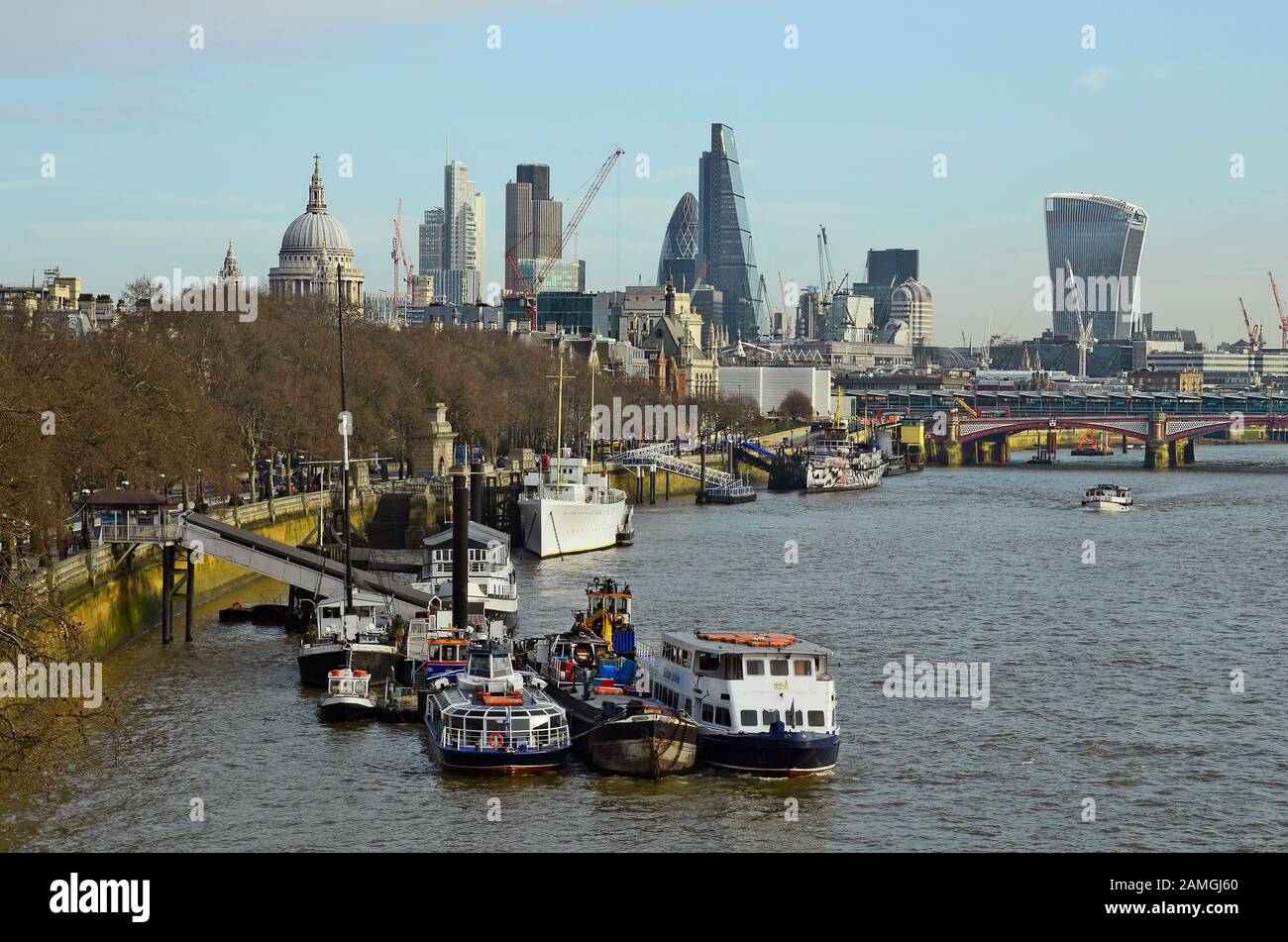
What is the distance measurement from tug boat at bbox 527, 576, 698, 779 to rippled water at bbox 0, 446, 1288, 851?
0.50 m

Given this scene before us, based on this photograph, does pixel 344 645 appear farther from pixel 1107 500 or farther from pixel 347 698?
pixel 1107 500

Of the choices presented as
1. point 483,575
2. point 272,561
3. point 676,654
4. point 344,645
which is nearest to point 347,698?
point 344,645

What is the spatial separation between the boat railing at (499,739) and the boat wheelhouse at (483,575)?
48.1 feet

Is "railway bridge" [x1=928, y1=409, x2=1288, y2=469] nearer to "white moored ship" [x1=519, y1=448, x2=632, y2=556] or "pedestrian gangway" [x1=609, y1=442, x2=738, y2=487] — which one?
"pedestrian gangway" [x1=609, y1=442, x2=738, y2=487]

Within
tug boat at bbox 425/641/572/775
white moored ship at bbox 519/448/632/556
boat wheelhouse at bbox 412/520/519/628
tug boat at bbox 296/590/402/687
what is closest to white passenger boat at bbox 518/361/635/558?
white moored ship at bbox 519/448/632/556

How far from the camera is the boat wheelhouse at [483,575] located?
49.7m

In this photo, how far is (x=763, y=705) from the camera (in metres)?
33.8

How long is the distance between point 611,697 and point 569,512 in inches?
1537

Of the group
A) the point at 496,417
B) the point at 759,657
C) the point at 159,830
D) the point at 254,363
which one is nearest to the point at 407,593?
the point at 759,657

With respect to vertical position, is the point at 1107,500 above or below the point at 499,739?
below

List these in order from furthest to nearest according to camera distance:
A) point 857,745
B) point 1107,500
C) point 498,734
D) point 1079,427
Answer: point 1079,427
point 1107,500
point 857,745
point 498,734

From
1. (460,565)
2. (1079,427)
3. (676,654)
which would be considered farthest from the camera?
(1079,427)

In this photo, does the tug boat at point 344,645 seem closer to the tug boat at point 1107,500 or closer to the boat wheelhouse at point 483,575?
the boat wheelhouse at point 483,575
